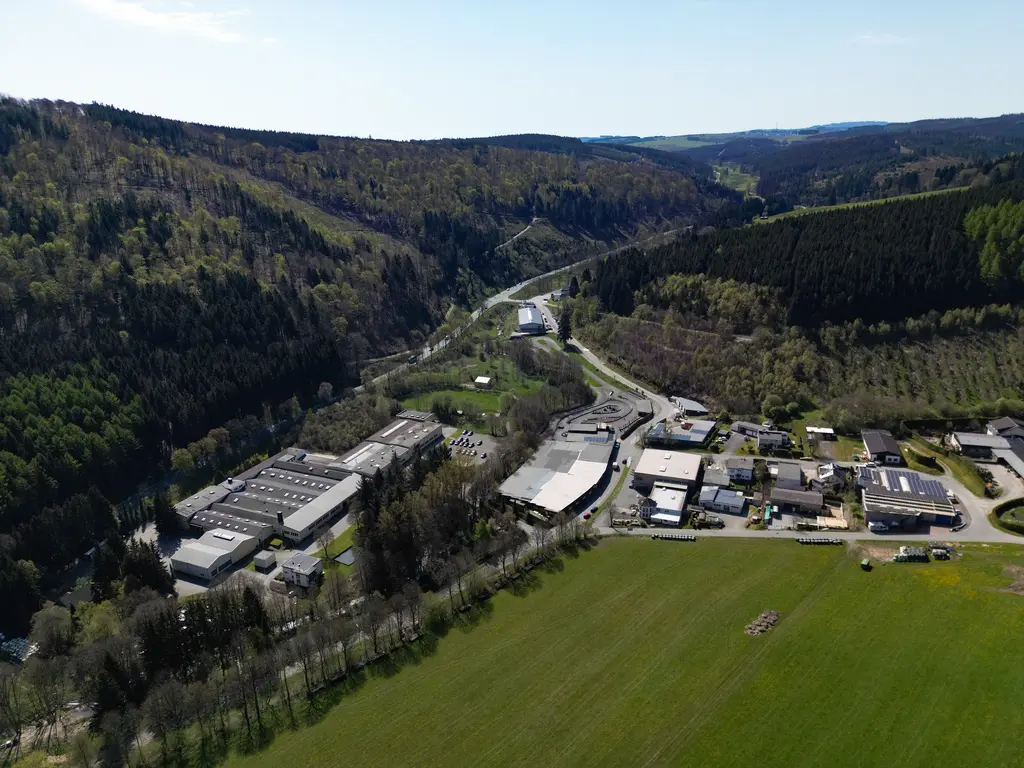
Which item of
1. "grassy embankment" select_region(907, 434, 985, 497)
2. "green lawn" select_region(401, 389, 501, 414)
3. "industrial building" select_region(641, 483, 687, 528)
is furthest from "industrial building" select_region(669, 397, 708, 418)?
"green lawn" select_region(401, 389, 501, 414)

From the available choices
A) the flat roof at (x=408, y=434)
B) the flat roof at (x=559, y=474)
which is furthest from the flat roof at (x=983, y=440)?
the flat roof at (x=408, y=434)

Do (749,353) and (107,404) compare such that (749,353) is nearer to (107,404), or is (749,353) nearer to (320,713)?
(320,713)

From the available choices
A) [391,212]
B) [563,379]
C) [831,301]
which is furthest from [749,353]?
[391,212]

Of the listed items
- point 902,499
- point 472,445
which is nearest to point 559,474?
point 472,445

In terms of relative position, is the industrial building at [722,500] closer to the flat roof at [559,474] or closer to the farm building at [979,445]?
the flat roof at [559,474]

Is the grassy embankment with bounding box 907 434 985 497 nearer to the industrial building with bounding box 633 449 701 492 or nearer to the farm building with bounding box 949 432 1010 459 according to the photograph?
the farm building with bounding box 949 432 1010 459

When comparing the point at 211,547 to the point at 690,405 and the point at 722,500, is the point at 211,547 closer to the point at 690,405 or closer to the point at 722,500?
the point at 722,500
